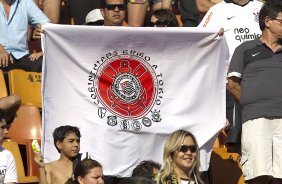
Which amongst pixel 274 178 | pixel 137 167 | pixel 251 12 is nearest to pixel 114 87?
pixel 137 167

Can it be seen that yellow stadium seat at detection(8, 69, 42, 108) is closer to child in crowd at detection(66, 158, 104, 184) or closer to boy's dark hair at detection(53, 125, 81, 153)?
boy's dark hair at detection(53, 125, 81, 153)

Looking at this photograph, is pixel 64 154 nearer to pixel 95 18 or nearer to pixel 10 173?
pixel 10 173

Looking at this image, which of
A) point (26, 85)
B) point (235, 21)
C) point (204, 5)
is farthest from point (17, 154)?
point (204, 5)

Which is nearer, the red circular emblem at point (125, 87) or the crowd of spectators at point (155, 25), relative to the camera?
the crowd of spectators at point (155, 25)

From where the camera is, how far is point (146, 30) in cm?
974

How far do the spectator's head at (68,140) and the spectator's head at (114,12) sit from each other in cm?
265

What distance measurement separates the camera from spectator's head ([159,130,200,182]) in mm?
8070

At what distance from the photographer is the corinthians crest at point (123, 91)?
9.64m

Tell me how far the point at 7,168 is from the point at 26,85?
8.44 feet

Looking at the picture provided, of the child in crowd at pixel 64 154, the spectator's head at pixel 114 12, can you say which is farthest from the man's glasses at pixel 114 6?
the child in crowd at pixel 64 154

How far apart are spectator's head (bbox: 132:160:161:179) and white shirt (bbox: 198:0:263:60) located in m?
2.43

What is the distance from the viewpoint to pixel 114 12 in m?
11.5

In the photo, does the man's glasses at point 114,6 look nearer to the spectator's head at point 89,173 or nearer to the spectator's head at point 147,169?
the spectator's head at point 147,169

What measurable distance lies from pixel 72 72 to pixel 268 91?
71.7 inches
